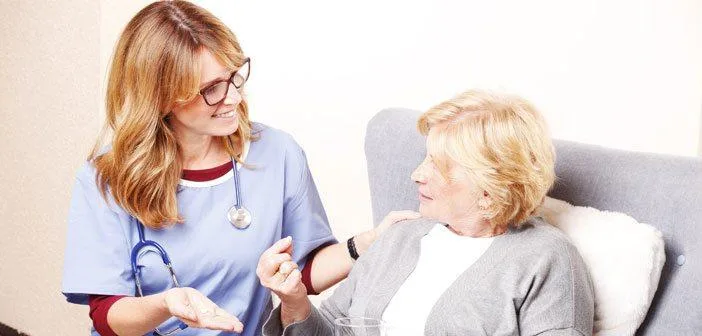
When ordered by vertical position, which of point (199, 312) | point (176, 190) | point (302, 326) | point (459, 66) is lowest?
point (302, 326)

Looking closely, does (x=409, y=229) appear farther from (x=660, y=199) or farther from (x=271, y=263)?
(x=660, y=199)

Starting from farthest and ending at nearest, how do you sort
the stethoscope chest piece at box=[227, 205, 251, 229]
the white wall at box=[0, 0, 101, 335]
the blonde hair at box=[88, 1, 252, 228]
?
the white wall at box=[0, 0, 101, 335] < the stethoscope chest piece at box=[227, 205, 251, 229] < the blonde hair at box=[88, 1, 252, 228]

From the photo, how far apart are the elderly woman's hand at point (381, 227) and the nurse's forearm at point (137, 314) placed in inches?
15.5

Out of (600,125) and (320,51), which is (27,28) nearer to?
(320,51)

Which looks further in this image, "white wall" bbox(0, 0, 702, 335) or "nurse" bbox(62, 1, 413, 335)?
"white wall" bbox(0, 0, 702, 335)

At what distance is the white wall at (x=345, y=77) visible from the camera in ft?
5.90

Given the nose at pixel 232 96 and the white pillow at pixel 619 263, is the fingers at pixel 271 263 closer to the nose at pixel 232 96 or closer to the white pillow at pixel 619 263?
the nose at pixel 232 96

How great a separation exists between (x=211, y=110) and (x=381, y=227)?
1.28ft

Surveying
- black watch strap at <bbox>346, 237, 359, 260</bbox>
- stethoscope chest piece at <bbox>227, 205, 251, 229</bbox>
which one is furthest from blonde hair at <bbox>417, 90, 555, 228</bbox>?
stethoscope chest piece at <bbox>227, 205, 251, 229</bbox>

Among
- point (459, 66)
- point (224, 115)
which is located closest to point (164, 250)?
point (224, 115)

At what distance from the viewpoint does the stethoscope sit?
1678mm

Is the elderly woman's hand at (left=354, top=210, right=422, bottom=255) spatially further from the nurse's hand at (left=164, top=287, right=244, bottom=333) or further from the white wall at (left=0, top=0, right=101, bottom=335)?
the white wall at (left=0, top=0, right=101, bottom=335)

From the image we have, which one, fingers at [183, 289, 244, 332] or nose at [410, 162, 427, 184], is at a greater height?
nose at [410, 162, 427, 184]

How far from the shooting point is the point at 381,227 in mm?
1720
